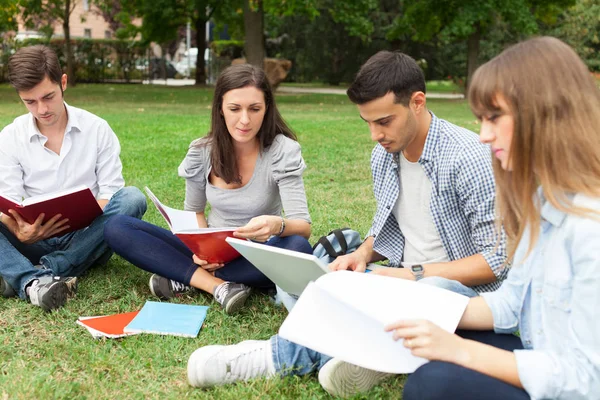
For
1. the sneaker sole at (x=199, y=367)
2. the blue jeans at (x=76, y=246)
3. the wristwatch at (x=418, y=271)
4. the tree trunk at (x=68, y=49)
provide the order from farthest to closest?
1. the tree trunk at (x=68, y=49)
2. the blue jeans at (x=76, y=246)
3. the wristwatch at (x=418, y=271)
4. the sneaker sole at (x=199, y=367)

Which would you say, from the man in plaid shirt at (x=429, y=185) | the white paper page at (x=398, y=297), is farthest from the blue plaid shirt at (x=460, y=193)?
the white paper page at (x=398, y=297)

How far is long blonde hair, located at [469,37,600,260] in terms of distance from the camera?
1.57 m

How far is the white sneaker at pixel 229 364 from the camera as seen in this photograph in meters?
2.32

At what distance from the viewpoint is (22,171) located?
11.4ft

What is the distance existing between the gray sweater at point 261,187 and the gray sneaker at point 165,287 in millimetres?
332

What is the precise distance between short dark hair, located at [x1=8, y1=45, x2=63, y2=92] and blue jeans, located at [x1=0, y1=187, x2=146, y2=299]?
0.64 metres

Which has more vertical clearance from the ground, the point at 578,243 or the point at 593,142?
the point at 593,142

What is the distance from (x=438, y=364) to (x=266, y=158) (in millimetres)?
1716

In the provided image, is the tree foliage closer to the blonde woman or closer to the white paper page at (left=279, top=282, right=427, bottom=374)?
the white paper page at (left=279, top=282, right=427, bottom=374)

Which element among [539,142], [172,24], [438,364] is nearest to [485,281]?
[438,364]

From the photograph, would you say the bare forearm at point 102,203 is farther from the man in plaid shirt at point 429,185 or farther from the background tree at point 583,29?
the background tree at point 583,29

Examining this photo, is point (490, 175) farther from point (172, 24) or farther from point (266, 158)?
point (172, 24)

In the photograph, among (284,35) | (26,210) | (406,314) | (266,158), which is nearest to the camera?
(406,314)

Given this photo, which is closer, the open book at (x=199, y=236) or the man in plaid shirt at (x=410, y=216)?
the man in plaid shirt at (x=410, y=216)
